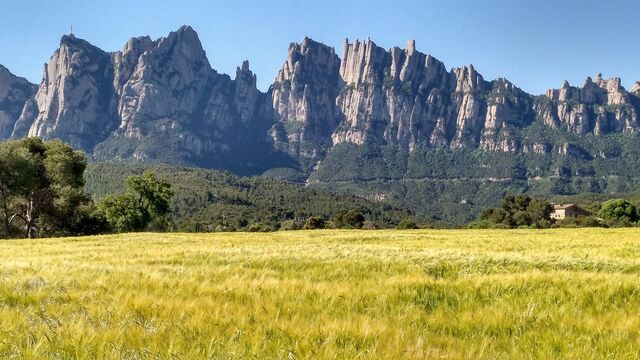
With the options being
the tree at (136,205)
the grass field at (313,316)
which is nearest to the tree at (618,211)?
the tree at (136,205)

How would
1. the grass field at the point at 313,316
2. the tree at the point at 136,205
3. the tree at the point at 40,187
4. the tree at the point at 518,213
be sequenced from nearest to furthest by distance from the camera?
1. the grass field at the point at 313,316
2. the tree at the point at 40,187
3. the tree at the point at 136,205
4. the tree at the point at 518,213

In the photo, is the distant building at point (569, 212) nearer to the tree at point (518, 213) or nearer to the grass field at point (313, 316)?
the tree at point (518, 213)

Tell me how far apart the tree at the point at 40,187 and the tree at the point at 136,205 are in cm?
627

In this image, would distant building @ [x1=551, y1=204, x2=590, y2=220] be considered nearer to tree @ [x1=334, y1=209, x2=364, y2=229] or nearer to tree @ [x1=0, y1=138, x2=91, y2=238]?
tree @ [x1=334, y1=209, x2=364, y2=229]

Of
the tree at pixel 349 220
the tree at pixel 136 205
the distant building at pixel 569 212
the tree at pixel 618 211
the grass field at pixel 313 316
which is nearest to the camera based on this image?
the grass field at pixel 313 316

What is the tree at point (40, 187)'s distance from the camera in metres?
53.1

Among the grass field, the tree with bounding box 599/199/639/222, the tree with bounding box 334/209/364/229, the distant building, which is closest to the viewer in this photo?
the grass field

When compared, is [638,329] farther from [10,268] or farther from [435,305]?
[10,268]

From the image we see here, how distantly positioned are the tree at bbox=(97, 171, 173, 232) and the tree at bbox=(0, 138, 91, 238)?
6.27 meters

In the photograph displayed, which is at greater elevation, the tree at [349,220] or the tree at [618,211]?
the tree at [618,211]

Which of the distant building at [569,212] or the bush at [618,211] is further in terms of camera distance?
the distant building at [569,212]

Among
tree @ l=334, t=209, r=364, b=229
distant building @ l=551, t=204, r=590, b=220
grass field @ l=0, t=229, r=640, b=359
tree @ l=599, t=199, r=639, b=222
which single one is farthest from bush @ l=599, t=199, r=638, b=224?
grass field @ l=0, t=229, r=640, b=359

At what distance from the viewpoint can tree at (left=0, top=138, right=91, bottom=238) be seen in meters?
53.1

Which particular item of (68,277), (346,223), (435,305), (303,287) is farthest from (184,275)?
(346,223)
